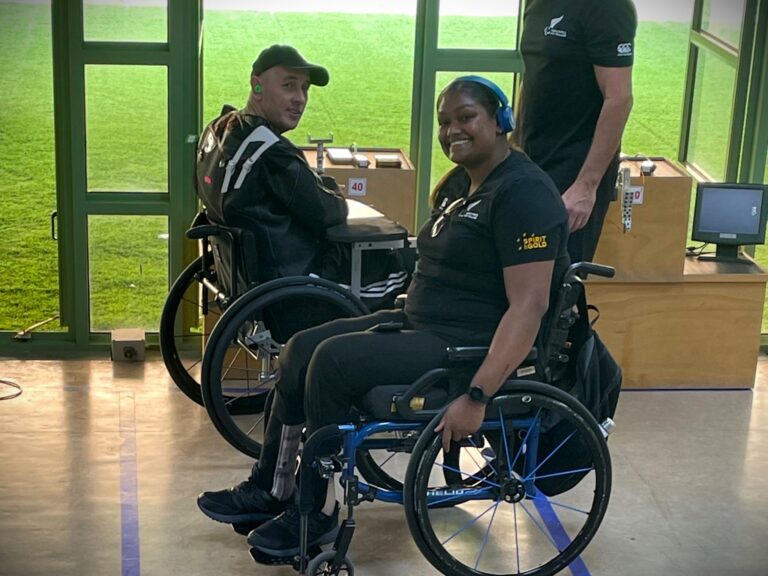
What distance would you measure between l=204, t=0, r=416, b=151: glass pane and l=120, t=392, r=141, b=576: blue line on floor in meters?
6.07

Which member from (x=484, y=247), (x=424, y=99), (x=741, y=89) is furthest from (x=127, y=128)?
(x=741, y=89)

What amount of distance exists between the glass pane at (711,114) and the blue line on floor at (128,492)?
2771 millimetres

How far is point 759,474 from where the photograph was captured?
4.64 m

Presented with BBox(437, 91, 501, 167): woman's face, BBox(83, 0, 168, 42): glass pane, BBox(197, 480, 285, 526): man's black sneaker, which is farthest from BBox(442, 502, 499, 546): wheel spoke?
BBox(83, 0, 168, 42): glass pane

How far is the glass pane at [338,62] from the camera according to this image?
12086mm

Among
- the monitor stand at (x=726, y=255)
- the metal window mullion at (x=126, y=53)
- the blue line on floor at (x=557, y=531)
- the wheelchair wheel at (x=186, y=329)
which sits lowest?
the blue line on floor at (x=557, y=531)

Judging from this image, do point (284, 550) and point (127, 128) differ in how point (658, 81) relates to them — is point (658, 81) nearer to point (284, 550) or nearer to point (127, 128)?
point (127, 128)

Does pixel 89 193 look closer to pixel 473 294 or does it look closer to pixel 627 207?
pixel 627 207

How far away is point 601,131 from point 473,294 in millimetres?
806

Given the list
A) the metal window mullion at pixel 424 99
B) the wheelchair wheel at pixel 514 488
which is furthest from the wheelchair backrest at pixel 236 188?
the metal window mullion at pixel 424 99

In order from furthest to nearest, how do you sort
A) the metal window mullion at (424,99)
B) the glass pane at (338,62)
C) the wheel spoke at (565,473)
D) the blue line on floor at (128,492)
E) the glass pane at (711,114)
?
the glass pane at (338,62) < the glass pane at (711,114) < the metal window mullion at (424,99) < the blue line on floor at (128,492) < the wheel spoke at (565,473)

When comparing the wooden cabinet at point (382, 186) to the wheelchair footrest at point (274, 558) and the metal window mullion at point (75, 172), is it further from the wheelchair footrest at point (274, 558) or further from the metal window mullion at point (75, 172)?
the wheelchair footrest at point (274, 558)

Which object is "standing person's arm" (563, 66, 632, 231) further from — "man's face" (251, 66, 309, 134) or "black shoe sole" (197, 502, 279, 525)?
"black shoe sole" (197, 502, 279, 525)

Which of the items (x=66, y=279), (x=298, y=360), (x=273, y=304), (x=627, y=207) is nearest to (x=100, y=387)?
(x=66, y=279)
